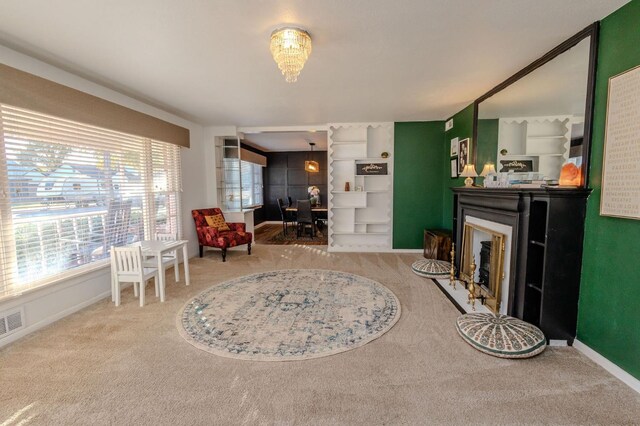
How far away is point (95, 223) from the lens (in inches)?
124

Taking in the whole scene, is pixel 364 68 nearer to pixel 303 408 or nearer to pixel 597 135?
pixel 597 135

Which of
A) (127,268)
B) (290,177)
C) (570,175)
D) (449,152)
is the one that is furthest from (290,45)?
(290,177)

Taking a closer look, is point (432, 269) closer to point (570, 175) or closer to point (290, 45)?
point (570, 175)

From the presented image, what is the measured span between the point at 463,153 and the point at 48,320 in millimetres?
5281

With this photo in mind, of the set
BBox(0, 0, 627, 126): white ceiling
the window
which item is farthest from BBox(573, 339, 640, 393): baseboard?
the window

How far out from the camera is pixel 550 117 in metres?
2.37

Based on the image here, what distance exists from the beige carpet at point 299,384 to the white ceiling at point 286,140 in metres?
4.81

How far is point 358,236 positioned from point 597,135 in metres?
3.92

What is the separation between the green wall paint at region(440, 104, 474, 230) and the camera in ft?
13.2

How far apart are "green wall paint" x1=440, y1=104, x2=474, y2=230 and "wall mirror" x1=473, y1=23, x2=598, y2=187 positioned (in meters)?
0.80

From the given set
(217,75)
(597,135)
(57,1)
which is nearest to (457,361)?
(597,135)

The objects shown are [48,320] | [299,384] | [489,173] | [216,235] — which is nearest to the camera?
[299,384]

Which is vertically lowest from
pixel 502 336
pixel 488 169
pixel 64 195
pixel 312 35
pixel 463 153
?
pixel 502 336

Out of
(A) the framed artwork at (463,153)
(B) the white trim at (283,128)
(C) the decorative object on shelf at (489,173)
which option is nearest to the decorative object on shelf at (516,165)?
(C) the decorative object on shelf at (489,173)
